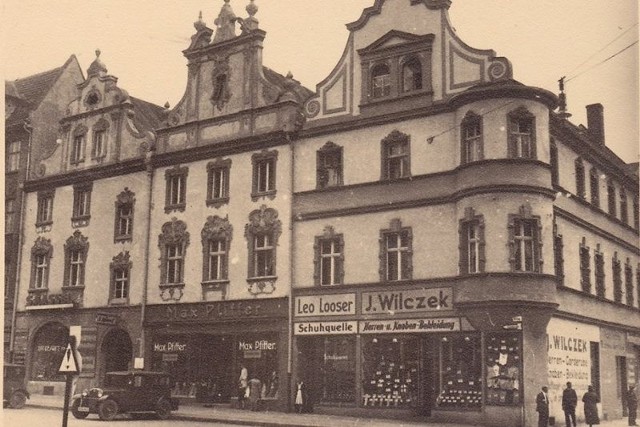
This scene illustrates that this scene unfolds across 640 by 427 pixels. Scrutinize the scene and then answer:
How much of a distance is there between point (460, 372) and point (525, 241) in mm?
4440

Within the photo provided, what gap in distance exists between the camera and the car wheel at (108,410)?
23922 millimetres

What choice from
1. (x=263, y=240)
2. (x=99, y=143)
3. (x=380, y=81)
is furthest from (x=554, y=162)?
(x=99, y=143)

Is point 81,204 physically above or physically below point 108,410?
above

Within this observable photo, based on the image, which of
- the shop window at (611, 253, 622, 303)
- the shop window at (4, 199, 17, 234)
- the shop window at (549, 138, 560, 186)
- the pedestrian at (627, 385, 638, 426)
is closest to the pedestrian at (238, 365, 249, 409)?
the shop window at (549, 138, 560, 186)

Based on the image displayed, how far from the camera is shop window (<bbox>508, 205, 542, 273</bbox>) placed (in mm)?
24234

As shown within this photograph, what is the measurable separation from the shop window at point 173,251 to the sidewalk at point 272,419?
5.12 meters

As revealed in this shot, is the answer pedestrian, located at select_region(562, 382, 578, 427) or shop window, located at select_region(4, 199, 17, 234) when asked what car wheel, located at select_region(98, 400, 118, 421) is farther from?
shop window, located at select_region(4, 199, 17, 234)

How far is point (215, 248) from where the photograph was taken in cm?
3112

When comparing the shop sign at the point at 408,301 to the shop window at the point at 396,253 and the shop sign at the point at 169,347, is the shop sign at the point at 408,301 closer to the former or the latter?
the shop window at the point at 396,253

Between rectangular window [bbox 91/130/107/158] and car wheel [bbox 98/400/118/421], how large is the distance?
1371 cm

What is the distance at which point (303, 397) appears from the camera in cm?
2750

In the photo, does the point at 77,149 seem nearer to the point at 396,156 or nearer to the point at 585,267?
the point at 396,156

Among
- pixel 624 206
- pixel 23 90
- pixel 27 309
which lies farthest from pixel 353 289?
pixel 23 90

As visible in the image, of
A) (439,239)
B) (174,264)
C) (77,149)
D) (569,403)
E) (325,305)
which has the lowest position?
(569,403)
